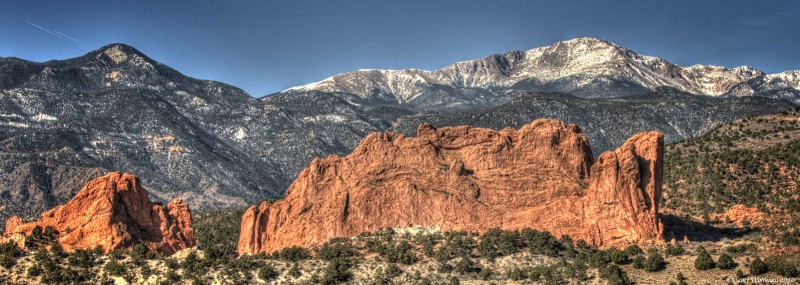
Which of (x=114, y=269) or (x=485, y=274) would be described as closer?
(x=114, y=269)

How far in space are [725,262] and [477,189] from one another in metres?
22.8

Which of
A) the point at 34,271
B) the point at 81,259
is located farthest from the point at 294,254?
the point at 34,271

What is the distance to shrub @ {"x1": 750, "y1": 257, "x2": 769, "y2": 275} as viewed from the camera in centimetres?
5894

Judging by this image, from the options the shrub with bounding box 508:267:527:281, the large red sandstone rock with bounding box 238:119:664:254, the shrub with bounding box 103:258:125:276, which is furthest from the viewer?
the large red sandstone rock with bounding box 238:119:664:254

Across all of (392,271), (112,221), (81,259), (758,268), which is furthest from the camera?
(112,221)

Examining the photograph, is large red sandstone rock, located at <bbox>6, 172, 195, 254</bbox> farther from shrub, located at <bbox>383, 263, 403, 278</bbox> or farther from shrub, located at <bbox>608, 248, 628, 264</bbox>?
shrub, located at <bbox>608, 248, 628, 264</bbox>

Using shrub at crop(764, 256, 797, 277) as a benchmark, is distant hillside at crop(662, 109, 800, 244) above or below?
above

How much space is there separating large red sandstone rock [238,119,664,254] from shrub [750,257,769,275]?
1096 cm

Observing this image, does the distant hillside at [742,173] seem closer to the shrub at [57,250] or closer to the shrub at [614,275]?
the shrub at [614,275]

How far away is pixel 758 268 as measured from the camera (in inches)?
2319

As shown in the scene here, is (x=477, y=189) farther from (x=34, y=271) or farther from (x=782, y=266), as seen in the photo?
(x=34, y=271)

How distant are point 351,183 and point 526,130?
17.4 metres

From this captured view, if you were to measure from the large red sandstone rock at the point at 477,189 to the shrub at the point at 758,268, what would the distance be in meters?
11.0

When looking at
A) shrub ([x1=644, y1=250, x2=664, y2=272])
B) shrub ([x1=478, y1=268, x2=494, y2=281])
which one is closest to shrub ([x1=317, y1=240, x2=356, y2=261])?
shrub ([x1=478, y1=268, x2=494, y2=281])
